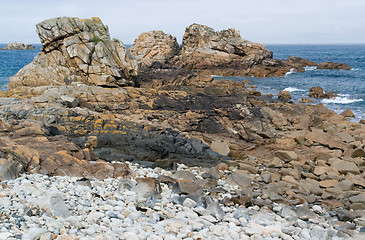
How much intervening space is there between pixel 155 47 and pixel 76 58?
1276 inches

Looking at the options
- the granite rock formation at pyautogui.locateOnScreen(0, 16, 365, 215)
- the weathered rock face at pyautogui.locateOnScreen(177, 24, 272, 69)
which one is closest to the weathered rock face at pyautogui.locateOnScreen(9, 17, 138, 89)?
the granite rock formation at pyautogui.locateOnScreen(0, 16, 365, 215)

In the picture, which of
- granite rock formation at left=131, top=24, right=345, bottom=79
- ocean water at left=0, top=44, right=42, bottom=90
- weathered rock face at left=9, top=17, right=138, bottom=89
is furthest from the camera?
granite rock formation at left=131, top=24, right=345, bottom=79

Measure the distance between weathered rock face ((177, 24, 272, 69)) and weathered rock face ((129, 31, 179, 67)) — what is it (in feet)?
7.90

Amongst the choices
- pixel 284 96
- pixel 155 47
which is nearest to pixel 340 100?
pixel 284 96

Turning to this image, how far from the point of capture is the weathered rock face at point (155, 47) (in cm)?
5834

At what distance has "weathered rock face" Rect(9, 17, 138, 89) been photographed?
2730 cm

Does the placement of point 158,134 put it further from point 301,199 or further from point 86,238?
point 86,238

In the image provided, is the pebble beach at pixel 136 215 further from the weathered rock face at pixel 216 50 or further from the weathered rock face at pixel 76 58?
the weathered rock face at pixel 216 50

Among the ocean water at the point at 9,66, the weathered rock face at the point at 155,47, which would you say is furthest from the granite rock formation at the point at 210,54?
the ocean water at the point at 9,66

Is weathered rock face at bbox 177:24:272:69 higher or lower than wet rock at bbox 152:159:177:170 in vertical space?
higher

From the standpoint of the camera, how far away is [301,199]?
10828mm

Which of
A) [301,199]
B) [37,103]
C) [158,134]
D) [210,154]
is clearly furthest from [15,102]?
[301,199]

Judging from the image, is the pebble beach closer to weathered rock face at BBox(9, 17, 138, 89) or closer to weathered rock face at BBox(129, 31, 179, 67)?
weathered rock face at BBox(9, 17, 138, 89)

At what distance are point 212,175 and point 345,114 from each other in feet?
61.4
